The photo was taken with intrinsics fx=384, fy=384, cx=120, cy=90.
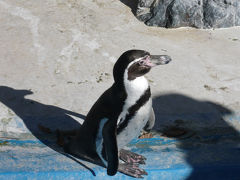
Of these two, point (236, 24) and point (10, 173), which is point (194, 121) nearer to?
point (10, 173)

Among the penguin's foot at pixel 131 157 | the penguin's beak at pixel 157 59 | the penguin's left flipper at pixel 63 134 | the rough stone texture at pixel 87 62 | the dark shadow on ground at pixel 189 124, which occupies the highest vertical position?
the penguin's beak at pixel 157 59

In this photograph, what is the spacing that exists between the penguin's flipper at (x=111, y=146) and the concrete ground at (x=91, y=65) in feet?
2.53

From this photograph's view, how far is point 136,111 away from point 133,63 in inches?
11.4

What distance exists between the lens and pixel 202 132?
2787 millimetres

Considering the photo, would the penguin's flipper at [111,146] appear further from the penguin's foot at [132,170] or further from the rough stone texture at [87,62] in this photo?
the rough stone texture at [87,62]

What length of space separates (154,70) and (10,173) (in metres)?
1.64

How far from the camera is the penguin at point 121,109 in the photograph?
2021 mm

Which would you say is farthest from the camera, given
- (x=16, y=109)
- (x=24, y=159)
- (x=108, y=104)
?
(x=16, y=109)

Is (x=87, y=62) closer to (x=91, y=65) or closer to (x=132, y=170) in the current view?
(x=91, y=65)

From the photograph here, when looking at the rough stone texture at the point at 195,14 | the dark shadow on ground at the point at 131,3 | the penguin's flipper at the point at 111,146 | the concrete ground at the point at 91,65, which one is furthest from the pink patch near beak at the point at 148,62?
the dark shadow on ground at the point at 131,3

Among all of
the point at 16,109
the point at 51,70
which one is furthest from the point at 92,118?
the point at 51,70

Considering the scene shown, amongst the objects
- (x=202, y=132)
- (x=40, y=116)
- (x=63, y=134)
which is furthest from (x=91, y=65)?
(x=202, y=132)

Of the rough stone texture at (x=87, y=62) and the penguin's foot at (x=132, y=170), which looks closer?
the penguin's foot at (x=132, y=170)

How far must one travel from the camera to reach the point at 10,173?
2.32 m
